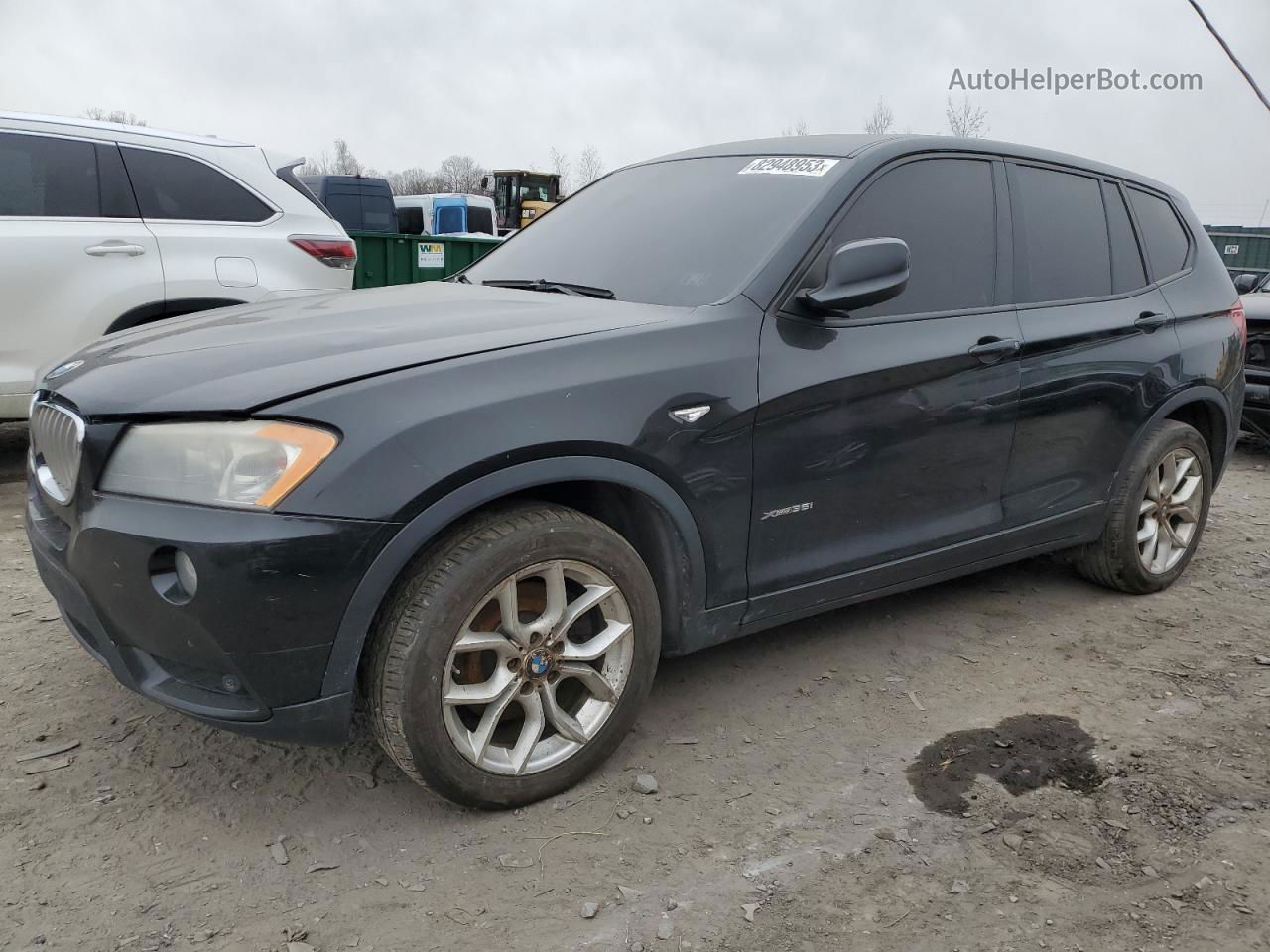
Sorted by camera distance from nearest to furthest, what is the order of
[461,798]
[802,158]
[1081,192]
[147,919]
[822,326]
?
[147,919] < [461,798] < [822,326] < [802,158] < [1081,192]

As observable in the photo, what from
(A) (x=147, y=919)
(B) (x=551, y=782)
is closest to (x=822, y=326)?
(B) (x=551, y=782)

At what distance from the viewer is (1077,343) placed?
3730mm

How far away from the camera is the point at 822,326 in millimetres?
3027

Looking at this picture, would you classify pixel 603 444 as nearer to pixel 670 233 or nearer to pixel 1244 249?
pixel 670 233

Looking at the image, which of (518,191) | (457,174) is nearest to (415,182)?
(457,174)

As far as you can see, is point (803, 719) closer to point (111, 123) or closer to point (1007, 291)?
point (1007, 291)

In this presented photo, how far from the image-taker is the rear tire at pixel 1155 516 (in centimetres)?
410

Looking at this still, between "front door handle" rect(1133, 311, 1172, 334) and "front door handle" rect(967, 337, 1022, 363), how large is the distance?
813 mm

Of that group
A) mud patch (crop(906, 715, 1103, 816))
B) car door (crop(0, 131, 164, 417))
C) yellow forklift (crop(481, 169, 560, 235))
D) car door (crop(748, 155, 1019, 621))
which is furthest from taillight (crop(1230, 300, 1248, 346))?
yellow forklift (crop(481, 169, 560, 235))

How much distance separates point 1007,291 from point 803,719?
64.4 inches

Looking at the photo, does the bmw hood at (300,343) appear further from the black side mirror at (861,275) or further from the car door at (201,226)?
the car door at (201,226)

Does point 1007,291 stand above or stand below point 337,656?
above

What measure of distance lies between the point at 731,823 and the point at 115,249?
14.7 ft

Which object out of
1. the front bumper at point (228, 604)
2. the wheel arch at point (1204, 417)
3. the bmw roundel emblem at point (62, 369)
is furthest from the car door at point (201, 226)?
the wheel arch at point (1204, 417)
